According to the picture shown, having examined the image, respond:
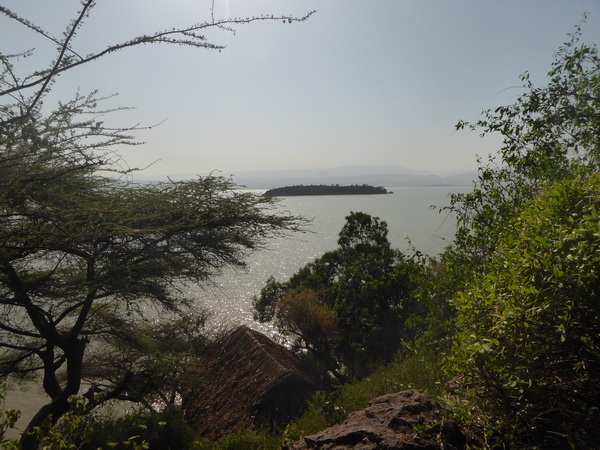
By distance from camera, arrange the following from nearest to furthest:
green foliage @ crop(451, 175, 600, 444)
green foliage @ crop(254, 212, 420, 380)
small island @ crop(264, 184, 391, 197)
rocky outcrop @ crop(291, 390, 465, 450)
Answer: green foliage @ crop(451, 175, 600, 444)
rocky outcrop @ crop(291, 390, 465, 450)
green foliage @ crop(254, 212, 420, 380)
small island @ crop(264, 184, 391, 197)

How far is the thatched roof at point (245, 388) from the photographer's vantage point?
32.6ft

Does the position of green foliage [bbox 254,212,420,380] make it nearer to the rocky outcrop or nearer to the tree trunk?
the tree trunk

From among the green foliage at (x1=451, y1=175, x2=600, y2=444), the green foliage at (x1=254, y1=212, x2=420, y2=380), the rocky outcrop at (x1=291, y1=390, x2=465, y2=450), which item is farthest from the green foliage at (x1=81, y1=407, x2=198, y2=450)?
the green foliage at (x1=254, y1=212, x2=420, y2=380)

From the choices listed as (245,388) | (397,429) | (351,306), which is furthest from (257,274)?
(397,429)

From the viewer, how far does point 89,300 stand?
8.24 metres

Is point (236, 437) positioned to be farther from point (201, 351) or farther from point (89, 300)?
point (201, 351)

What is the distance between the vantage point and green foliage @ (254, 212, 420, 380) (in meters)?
15.2

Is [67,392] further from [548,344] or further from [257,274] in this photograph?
[257,274]

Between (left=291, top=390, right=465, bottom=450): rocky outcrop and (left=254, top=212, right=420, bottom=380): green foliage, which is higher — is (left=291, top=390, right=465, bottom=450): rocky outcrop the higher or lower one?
the higher one

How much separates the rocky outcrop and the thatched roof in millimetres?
6287

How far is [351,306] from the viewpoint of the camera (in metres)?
16.2

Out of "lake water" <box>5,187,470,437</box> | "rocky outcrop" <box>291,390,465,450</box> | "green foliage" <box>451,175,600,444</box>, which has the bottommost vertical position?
"lake water" <box>5,187,470,437</box>

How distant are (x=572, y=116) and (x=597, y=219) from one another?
7.18 meters

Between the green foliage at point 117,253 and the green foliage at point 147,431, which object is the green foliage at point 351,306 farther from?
the green foliage at point 147,431
